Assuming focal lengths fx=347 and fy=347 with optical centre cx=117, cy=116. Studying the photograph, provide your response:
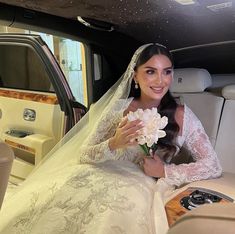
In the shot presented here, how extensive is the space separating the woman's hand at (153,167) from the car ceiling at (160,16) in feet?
2.26

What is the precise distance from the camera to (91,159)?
5.48 ft

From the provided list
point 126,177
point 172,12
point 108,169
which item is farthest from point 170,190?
point 172,12

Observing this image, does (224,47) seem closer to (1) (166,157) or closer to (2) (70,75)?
(1) (166,157)

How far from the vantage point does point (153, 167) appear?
61.5 inches

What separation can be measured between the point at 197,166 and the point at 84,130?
718 mm

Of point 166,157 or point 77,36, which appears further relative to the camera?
point 77,36

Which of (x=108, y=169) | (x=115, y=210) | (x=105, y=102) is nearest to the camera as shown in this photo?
(x=115, y=210)

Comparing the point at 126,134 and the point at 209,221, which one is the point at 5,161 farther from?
the point at 209,221

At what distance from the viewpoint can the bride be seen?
4.22 ft

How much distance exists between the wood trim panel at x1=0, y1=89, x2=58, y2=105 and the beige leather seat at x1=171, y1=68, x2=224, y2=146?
0.99 meters

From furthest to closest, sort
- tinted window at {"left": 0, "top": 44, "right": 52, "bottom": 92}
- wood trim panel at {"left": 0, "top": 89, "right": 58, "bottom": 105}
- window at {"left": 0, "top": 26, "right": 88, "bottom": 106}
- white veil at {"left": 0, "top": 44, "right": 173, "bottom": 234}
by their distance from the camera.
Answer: tinted window at {"left": 0, "top": 44, "right": 52, "bottom": 92}, window at {"left": 0, "top": 26, "right": 88, "bottom": 106}, wood trim panel at {"left": 0, "top": 89, "right": 58, "bottom": 105}, white veil at {"left": 0, "top": 44, "right": 173, "bottom": 234}

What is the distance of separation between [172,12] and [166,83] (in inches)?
13.0

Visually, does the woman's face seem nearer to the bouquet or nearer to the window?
the bouquet

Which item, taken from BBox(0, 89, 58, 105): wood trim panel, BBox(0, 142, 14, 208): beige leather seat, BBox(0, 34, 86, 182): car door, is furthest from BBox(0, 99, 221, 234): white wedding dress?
BBox(0, 89, 58, 105): wood trim panel
